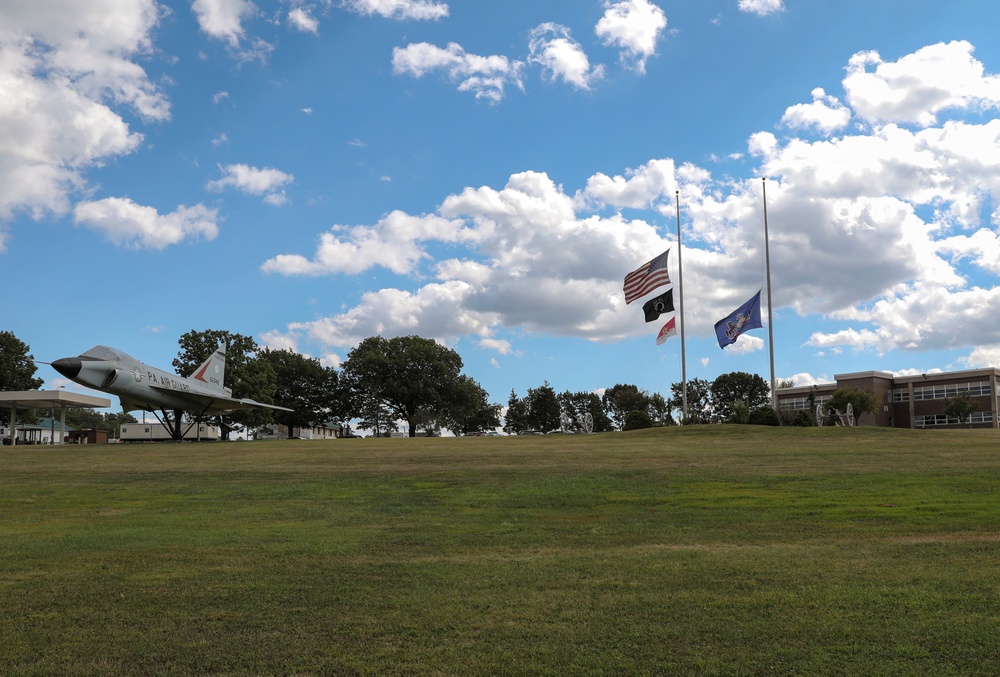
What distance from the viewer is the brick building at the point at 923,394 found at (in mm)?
83250

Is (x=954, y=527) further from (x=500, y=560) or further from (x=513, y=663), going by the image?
(x=513, y=663)

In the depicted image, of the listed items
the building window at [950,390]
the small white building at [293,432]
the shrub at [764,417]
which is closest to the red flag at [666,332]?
the shrub at [764,417]

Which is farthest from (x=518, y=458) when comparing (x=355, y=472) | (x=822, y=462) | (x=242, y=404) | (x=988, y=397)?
(x=988, y=397)

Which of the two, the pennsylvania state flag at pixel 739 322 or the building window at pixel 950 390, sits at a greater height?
the pennsylvania state flag at pixel 739 322

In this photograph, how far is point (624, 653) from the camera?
642 cm

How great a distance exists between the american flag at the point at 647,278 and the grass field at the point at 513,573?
940 inches

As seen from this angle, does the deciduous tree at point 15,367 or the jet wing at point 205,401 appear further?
the deciduous tree at point 15,367

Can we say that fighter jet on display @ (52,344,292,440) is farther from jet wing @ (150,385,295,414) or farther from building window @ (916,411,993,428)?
building window @ (916,411,993,428)

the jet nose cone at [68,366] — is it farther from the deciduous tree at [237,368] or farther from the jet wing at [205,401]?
the deciduous tree at [237,368]

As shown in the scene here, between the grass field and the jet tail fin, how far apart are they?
108 ft

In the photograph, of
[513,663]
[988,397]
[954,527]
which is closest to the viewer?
[513,663]

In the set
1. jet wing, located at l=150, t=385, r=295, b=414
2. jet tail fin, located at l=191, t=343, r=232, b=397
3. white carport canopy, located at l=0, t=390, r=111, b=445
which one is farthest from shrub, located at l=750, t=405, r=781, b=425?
white carport canopy, located at l=0, t=390, r=111, b=445

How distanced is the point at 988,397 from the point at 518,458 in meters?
78.4

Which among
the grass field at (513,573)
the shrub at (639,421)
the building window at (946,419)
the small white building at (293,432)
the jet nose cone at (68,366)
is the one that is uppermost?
the jet nose cone at (68,366)
